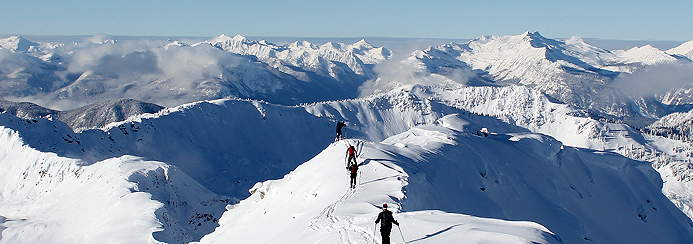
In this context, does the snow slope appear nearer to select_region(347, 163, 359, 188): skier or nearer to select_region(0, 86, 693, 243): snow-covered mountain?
select_region(0, 86, 693, 243): snow-covered mountain

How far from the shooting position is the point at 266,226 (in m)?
33.5

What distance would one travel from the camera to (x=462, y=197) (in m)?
46.0

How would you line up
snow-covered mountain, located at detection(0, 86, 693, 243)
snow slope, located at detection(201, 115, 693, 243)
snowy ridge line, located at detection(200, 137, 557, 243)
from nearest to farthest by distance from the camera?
snowy ridge line, located at detection(200, 137, 557, 243)
snow slope, located at detection(201, 115, 693, 243)
snow-covered mountain, located at detection(0, 86, 693, 243)

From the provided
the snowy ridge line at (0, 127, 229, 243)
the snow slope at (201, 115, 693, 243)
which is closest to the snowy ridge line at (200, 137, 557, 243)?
the snow slope at (201, 115, 693, 243)

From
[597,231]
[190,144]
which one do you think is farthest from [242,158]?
[597,231]

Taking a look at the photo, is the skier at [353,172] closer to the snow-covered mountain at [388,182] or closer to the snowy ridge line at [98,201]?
the snow-covered mountain at [388,182]

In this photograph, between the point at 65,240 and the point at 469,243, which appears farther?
the point at 65,240

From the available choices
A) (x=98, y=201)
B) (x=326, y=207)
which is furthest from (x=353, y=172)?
(x=98, y=201)

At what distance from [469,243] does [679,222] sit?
90.2 meters

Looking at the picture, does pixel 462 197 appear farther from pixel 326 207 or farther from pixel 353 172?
pixel 326 207

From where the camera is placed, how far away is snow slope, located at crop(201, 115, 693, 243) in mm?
24219

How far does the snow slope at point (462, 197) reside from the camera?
2422 cm

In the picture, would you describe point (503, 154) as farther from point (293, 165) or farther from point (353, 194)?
point (293, 165)

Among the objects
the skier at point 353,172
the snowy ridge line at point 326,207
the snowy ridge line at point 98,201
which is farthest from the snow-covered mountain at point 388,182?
the skier at point 353,172
